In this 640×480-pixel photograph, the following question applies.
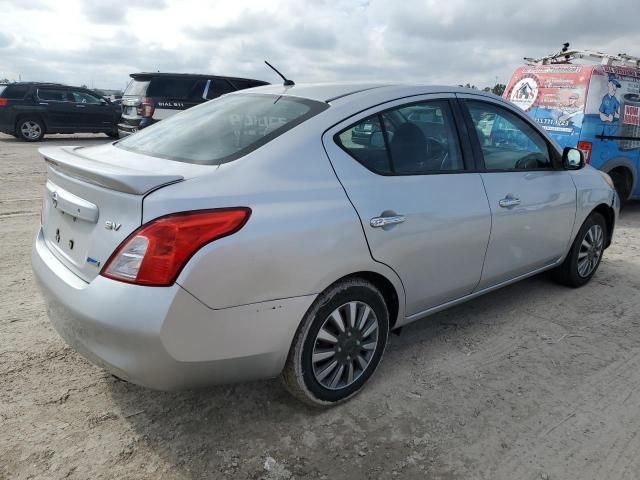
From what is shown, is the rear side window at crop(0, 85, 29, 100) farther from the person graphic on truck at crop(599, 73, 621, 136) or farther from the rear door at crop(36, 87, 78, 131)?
the person graphic on truck at crop(599, 73, 621, 136)

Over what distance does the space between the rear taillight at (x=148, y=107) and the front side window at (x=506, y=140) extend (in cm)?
945

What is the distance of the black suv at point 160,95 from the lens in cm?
1143

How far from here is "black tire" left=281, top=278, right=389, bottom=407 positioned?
2393 mm

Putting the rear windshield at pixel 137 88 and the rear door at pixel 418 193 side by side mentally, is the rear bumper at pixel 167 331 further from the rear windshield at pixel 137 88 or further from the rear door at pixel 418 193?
the rear windshield at pixel 137 88

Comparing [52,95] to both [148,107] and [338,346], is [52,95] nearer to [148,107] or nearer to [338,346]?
[148,107]

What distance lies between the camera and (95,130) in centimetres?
1555

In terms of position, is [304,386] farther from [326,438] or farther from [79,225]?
[79,225]

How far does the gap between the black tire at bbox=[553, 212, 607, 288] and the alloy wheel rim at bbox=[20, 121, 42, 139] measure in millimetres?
14730

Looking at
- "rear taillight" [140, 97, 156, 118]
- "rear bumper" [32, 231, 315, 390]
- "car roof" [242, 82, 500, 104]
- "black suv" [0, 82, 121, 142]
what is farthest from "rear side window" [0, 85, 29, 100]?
"rear bumper" [32, 231, 315, 390]

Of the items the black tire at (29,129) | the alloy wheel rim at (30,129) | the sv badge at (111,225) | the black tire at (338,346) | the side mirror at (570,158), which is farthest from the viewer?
the alloy wheel rim at (30,129)

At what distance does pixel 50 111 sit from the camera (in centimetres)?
1458

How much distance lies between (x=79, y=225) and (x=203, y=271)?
72cm

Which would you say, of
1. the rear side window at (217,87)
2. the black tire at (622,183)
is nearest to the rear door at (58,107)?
the rear side window at (217,87)

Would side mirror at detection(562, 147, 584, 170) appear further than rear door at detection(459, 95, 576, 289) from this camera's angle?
Yes
